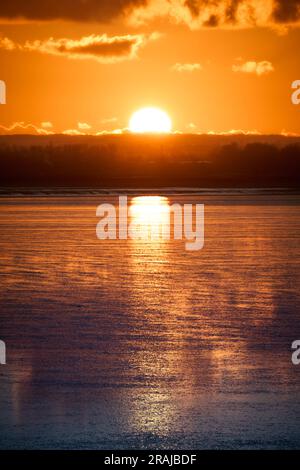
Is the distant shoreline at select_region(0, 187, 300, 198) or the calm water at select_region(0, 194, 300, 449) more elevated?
the distant shoreline at select_region(0, 187, 300, 198)

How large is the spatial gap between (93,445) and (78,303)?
6.08 meters

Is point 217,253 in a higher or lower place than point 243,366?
higher

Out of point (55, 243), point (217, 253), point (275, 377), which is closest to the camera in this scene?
point (275, 377)

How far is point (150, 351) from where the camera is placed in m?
9.10

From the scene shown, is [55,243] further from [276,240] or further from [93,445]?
[93,445]

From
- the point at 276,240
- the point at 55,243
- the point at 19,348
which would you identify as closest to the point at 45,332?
the point at 19,348

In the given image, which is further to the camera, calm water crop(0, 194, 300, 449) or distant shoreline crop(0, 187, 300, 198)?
distant shoreline crop(0, 187, 300, 198)

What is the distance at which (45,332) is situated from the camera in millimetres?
10078

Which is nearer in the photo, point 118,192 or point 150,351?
point 150,351

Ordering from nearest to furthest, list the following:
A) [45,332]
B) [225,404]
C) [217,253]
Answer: [225,404] → [45,332] → [217,253]

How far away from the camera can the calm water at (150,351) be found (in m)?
6.54

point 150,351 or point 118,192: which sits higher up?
point 118,192

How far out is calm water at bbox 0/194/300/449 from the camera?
6543 millimetres
